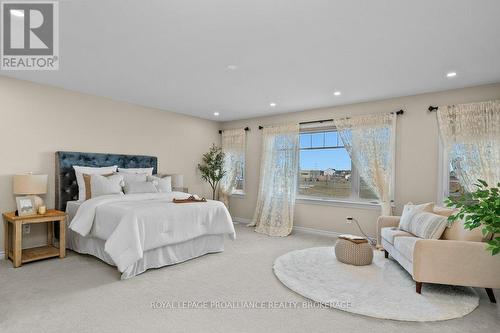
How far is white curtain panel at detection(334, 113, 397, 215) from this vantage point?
452 centimetres

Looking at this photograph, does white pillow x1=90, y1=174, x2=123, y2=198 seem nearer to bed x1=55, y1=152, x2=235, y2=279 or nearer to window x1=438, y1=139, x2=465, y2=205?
bed x1=55, y1=152, x2=235, y2=279

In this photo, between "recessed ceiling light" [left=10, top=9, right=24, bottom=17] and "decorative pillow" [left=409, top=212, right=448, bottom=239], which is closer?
"recessed ceiling light" [left=10, top=9, right=24, bottom=17]

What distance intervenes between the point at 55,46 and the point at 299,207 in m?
4.69

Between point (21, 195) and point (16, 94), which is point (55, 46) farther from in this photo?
point (21, 195)

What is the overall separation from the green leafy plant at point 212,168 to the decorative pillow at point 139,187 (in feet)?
6.19

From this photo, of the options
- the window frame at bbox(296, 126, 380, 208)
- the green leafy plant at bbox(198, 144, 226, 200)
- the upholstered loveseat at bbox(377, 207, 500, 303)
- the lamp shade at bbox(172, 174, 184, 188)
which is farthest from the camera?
the green leafy plant at bbox(198, 144, 226, 200)

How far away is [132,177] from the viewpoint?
4559 mm

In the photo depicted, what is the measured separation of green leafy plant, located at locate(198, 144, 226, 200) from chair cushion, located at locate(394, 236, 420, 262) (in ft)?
13.1

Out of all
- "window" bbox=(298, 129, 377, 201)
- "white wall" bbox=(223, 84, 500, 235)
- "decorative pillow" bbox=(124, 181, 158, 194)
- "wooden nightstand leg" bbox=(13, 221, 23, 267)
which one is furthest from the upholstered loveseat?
"wooden nightstand leg" bbox=(13, 221, 23, 267)

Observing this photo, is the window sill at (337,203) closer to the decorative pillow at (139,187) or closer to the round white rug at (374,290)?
the round white rug at (374,290)

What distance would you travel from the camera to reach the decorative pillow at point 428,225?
9.86 ft

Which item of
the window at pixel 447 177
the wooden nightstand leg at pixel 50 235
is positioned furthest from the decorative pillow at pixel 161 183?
the window at pixel 447 177

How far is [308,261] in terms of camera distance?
12.0 feet

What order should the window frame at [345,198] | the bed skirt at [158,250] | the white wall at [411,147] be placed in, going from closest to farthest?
the bed skirt at [158,250]
the white wall at [411,147]
the window frame at [345,198]
